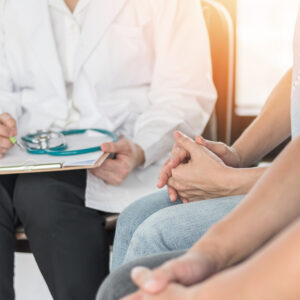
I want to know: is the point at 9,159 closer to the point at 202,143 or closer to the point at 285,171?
the point at 202,143

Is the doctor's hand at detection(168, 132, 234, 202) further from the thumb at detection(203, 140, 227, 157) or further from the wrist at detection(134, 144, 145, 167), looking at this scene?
the wrist at detection(134, 144, 145, 167)

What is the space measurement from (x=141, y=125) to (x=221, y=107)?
294 millimetres

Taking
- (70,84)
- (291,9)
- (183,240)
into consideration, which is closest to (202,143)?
(183,240)

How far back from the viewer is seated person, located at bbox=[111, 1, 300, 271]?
0.92m

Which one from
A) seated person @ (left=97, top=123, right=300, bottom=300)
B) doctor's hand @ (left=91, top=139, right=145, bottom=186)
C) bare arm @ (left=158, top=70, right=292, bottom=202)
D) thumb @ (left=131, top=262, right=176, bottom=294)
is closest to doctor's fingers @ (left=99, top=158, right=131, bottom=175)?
doctor's hand @ (left=91, top=139, right=145, bottom=186)

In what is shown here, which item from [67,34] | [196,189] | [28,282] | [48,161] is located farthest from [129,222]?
[28,282]

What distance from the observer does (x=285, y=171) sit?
0.72 meters

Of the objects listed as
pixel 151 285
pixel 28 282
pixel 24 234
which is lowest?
pixel 28 282

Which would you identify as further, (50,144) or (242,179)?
(50,144)

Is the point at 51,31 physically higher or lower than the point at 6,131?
higher

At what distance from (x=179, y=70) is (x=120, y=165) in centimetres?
35

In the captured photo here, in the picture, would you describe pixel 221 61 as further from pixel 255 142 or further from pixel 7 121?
pixel 7 121

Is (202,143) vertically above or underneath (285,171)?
underneath

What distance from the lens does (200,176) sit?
104 cm
